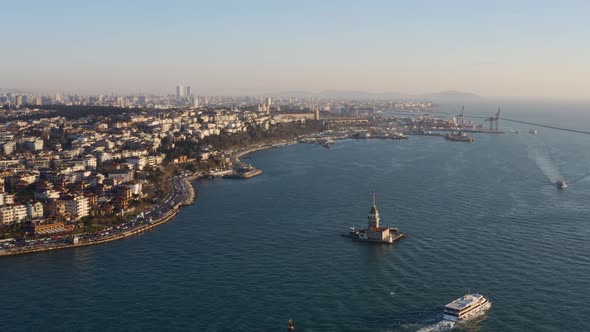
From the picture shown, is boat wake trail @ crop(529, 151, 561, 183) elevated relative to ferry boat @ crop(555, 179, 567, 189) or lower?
lower

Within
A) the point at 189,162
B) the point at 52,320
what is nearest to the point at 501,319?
the point at 52,320

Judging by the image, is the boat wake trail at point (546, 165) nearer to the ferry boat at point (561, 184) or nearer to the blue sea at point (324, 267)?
the ferry boat at point (561, 184)

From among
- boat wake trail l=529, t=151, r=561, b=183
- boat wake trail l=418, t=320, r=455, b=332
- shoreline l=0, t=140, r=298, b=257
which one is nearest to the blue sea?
boat wake trail l=418, t=320, r=455, b=332

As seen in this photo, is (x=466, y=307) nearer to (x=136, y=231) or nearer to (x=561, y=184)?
(x=136, y=231)

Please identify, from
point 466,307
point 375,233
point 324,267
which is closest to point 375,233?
point 375,233

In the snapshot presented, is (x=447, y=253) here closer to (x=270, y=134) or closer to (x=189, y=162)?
(x=189, y=162)

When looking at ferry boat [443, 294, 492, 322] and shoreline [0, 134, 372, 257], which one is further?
shoreline [0, 134, 372, 257]

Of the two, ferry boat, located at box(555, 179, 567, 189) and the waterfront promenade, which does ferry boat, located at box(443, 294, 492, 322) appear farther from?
ferry boat, located at box(555, 179, 567, 189)

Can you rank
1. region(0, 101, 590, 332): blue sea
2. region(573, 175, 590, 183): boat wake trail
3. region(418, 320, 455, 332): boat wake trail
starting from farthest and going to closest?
region(573, 175, 590, 183): boat wake trail
region(0, 101, 590, 332): blue sea
region(418, 320, 455, 332): boat wake trail
